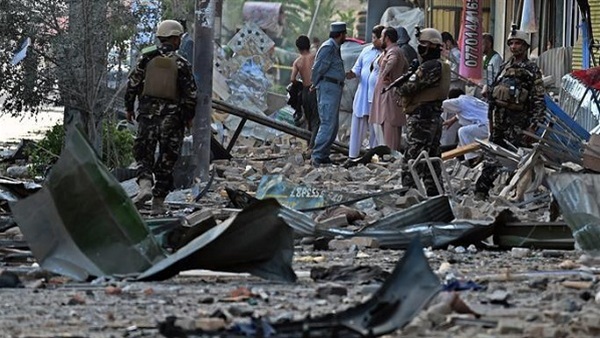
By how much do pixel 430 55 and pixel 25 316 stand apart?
8080 millimetres

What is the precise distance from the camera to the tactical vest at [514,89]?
49.9 ft

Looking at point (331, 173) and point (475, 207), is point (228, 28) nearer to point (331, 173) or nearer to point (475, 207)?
point (331, 173)

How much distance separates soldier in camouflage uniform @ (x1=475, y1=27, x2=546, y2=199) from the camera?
15203mm

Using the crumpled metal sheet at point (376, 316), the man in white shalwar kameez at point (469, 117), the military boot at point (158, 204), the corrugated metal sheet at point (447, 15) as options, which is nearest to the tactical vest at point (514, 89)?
the military boot at point (158, 204)

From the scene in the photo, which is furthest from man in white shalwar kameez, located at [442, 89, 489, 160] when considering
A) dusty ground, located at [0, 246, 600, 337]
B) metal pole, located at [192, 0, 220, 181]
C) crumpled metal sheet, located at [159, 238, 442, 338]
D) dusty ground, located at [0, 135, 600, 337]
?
crumpled metal sheet, located at [159, 238, 442, 338]

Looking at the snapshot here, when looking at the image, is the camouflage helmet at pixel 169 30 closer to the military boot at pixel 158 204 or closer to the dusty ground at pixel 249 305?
the military boot at pixel 158 204

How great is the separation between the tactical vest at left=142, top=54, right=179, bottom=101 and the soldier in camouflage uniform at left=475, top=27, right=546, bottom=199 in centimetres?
293

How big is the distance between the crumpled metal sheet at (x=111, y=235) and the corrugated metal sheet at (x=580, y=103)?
8.15m

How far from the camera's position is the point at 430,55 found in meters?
15.3

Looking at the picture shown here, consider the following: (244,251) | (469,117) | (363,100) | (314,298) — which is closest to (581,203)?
(244,251)

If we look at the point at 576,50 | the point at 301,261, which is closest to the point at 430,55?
the point at 301,261

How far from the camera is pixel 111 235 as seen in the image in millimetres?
9422

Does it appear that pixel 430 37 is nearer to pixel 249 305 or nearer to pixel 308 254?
pixel 308 254

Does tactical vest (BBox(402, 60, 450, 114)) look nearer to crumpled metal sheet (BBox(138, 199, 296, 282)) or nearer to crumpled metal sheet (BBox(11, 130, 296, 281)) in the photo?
crumpled metal sheet (BBox(11, 130, 296, 281))
